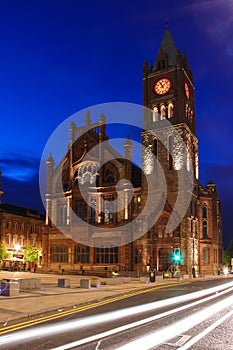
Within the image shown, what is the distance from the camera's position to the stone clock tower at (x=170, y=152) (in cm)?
5306

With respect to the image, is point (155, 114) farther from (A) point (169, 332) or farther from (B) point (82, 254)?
(A) point (169, 332)

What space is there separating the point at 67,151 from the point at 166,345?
184 ft

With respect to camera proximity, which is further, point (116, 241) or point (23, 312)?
point (116, 241)

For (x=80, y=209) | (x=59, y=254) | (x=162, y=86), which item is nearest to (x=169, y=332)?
(x=80, y=209)

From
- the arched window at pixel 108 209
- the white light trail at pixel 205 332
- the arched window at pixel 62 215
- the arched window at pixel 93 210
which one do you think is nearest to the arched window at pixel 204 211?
the arched window at pixel 108 209

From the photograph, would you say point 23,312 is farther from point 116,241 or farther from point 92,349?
point 116,241

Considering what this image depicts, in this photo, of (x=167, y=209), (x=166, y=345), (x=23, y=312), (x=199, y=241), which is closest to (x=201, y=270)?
(x=199, y=241)

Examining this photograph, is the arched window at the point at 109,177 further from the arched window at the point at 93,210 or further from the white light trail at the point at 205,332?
the white light trail at the point at 205,332

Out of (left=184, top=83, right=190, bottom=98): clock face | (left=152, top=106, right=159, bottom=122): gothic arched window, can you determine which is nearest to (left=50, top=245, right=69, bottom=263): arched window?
(left=152, top=106, right=159, bottom=122): gothic arched window

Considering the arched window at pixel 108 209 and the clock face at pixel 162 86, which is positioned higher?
the clock face at pixel 162 86

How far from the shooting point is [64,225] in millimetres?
60906

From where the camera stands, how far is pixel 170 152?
58.4m

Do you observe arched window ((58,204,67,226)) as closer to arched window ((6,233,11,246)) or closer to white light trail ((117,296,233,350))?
arched window ((6,233,11,246))

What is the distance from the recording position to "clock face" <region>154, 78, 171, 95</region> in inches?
2443
